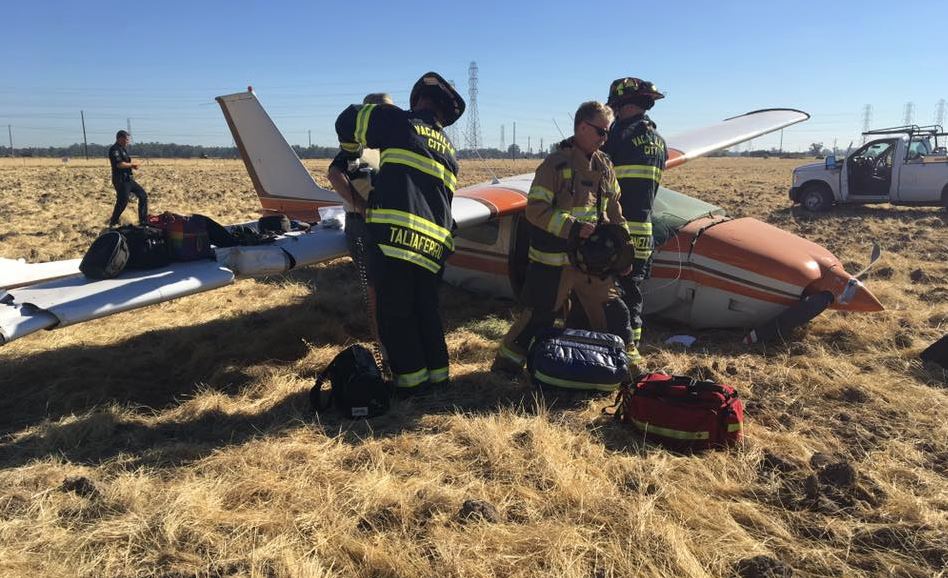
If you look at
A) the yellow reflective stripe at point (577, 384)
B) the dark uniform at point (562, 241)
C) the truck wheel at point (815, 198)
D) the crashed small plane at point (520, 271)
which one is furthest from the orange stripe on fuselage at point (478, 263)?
the truck wheel at point (815, 198)

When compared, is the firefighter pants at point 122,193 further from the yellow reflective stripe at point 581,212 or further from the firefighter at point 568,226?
the yellow reflective stripe at point 581,212

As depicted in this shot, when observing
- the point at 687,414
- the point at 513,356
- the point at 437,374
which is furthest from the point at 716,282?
the point at 437,374

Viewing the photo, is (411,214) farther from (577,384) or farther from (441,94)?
(577,384)

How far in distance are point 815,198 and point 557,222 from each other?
1569 centimetres

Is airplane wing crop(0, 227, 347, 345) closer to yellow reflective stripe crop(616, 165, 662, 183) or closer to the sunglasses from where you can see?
the sunglasses

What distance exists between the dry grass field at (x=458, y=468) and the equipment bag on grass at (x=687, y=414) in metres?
0.12

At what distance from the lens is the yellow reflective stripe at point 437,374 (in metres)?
4.50

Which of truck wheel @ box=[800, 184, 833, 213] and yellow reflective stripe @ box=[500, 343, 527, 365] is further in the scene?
truck wheel @ box=[800, 184, 833, 213]

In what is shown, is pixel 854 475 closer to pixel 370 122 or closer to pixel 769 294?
pixel 769 294

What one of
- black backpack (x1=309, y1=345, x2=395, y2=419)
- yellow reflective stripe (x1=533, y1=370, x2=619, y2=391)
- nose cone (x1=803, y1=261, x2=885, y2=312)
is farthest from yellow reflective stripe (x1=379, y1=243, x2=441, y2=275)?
nose cone (x1=803, y1=261, x2=885, y2=312)

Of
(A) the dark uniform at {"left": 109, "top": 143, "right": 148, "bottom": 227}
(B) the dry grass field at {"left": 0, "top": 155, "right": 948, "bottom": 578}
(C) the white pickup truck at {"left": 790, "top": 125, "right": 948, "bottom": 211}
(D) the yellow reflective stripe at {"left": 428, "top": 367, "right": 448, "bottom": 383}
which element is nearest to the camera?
(B) the dry grass field at {"left": 0, "top": 155, "right": 948, "bottom": 578}

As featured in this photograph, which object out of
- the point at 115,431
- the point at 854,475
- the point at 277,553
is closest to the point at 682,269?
the point at 854,475

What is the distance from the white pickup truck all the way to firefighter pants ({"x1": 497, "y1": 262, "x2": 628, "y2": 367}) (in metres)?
14.8

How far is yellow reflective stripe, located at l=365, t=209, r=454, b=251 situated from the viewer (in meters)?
3.98
